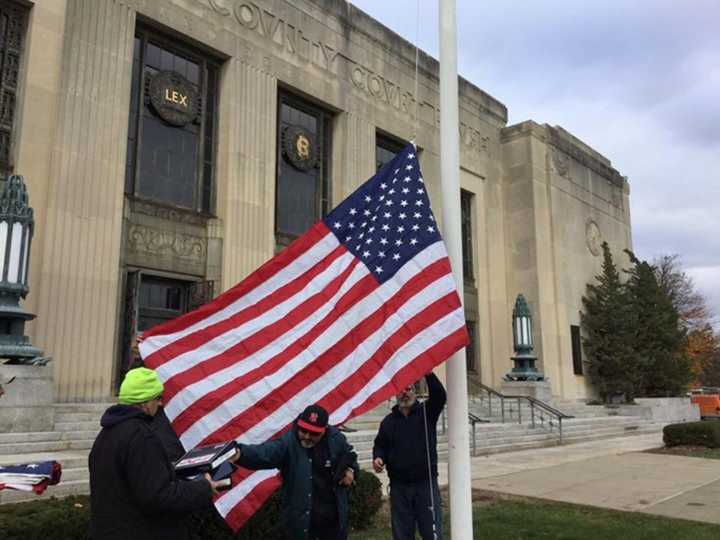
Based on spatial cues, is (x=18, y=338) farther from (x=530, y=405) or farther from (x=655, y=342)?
(x=655, y=342)

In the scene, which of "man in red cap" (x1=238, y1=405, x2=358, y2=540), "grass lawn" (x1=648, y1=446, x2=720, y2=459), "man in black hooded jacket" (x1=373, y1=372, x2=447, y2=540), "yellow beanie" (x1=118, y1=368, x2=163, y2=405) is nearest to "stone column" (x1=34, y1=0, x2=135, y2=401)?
"man in black hooded jacket" (x1=373, y1=372, x2=447, y2=540)

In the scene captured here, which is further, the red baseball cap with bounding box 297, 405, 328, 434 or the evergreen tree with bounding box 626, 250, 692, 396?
the evergreen tree with bounding box 626, 250, 692, 396

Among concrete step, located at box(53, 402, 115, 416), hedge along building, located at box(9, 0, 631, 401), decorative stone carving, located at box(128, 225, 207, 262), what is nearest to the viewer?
concrete step, located at box(53, 402, 115, 416)

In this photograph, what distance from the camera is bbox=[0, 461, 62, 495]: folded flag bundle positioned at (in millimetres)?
4109

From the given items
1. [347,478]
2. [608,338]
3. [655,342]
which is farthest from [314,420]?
[655,342]

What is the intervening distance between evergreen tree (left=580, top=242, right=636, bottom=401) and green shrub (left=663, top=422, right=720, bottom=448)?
11819 mm

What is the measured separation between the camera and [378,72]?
23.2 metres

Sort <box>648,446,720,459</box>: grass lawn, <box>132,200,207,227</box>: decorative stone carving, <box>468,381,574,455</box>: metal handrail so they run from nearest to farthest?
1. <box>648,446,720,459</box>: grass lawn
2. <box>132,200,207,227</box>: decorative stone carving
3. <box>468,381,574,455</box>: metal handrail

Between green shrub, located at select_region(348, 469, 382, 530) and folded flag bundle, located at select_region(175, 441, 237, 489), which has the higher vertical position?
folded flag bundle, located at select_region(175, 441, 237, 489)

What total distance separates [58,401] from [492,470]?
350 inches

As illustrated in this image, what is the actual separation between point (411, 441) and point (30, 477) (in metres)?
2.76

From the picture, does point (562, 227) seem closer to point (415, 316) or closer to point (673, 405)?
point (673, 405)

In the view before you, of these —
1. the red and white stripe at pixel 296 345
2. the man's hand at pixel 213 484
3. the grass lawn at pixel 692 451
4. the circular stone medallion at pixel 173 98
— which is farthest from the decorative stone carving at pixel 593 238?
the man's hand at pixel 213 484

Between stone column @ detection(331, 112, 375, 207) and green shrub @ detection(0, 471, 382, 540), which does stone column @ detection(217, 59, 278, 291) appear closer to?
stone column @ detection(331, 112, 375, 207)
